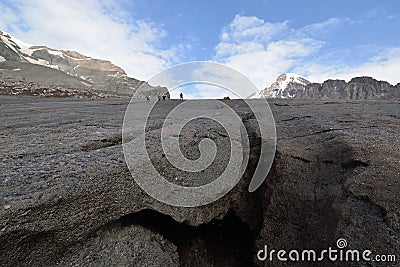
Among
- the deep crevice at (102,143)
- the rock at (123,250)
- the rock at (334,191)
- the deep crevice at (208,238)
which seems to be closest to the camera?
the rock at (123,250)

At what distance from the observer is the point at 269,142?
7.00 meters

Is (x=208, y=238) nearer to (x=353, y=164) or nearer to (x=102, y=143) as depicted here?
(x=102, y=143)

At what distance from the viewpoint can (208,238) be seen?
242 inches

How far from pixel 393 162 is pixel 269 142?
271 cm

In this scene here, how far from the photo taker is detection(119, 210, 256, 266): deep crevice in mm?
4980

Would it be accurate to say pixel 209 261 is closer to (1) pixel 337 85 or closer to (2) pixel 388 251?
(2) pixel 388 251

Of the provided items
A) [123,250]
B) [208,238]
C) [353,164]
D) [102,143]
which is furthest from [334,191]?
[102,143]

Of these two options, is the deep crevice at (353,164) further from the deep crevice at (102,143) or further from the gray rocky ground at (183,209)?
the deep crevice at (102,143)

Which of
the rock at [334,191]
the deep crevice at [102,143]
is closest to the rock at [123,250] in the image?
the deep crevice at [102,143]
